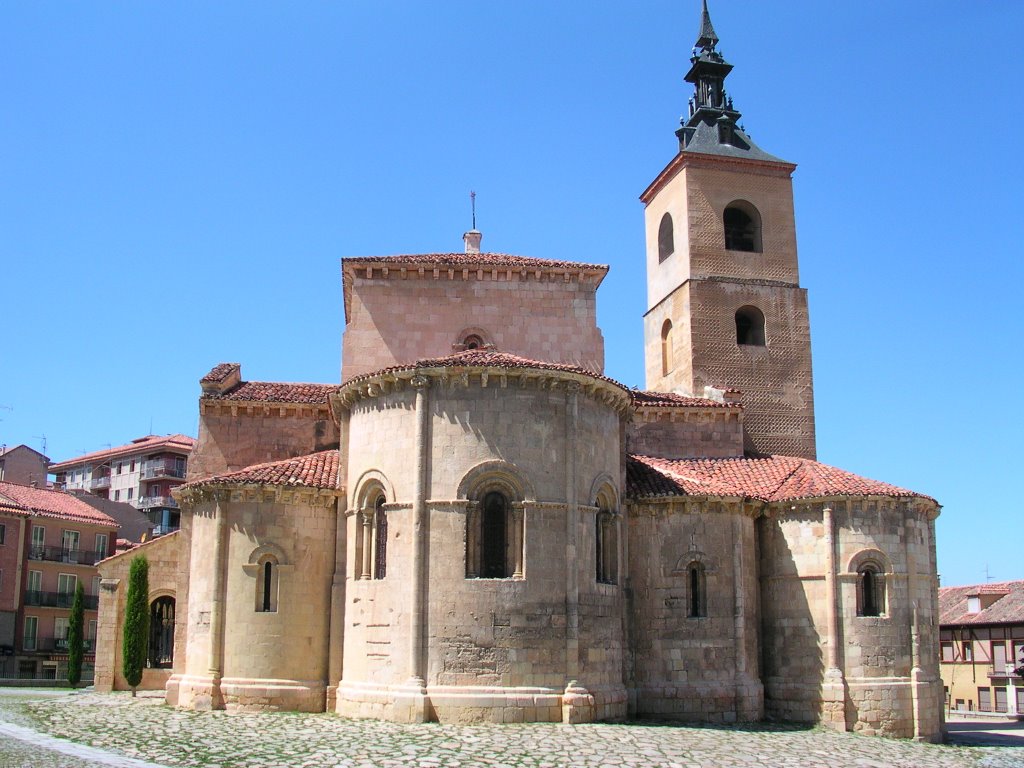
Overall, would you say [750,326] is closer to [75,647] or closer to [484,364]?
[484,364]

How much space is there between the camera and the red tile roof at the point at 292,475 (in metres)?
21.3

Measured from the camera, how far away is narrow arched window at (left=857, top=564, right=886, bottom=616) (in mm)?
21953

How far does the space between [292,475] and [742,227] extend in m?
17.2

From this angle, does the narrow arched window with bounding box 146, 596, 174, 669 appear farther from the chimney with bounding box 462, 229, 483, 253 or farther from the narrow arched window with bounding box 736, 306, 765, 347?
the narrow arched window with bounding box 736, 306, 765, 347

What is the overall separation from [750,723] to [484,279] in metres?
11.6

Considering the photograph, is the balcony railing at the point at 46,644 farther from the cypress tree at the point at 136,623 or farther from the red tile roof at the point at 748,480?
the red tile roof at the point at 748,480

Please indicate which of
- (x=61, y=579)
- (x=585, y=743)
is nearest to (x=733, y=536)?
(x=585, y=743)

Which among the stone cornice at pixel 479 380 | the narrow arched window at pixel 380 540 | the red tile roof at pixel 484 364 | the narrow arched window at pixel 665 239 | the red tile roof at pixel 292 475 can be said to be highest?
the narrow arched window at pixel 665 239

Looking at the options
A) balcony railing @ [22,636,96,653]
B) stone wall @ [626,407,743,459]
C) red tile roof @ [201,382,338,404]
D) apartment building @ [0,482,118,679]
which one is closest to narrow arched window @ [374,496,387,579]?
red tile roof @ [201,382,338,404]

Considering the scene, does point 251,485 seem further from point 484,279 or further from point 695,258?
point 695,258

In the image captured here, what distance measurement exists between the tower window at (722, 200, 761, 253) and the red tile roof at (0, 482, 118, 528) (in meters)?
29.0

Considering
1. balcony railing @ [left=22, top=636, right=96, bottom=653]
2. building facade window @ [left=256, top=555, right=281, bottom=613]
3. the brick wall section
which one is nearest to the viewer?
building facade window @ [left=256, top=555, right=281, bottom=613]

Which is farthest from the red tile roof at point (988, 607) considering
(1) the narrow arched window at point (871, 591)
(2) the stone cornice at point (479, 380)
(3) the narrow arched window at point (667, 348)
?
(2) the stone cornice at point (479, 380)

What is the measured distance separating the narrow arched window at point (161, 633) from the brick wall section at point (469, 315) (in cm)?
697
